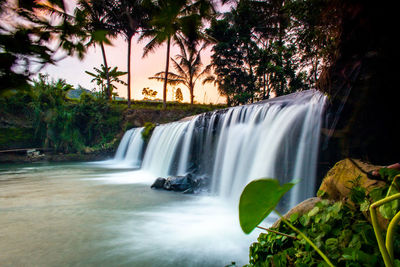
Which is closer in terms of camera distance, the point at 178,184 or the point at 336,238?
the point at 336,238

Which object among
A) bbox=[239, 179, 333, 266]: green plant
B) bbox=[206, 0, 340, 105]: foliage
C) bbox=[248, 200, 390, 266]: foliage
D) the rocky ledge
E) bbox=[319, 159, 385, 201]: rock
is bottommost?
the rocky ledge

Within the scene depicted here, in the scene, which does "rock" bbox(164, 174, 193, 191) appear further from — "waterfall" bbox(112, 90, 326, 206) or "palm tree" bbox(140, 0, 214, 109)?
"palm tree" bbox(140, 0, 214, 109)

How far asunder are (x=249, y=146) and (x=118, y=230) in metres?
3.18

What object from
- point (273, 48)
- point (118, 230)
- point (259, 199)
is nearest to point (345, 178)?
point (259, 199)

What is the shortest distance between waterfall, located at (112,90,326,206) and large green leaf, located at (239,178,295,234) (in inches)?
127

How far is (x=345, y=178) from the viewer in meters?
1.77

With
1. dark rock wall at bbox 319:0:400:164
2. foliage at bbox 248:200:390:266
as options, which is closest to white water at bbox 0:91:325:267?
dark rock wall at bbox 319:0:400:164

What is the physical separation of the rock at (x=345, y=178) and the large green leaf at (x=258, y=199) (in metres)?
1.38

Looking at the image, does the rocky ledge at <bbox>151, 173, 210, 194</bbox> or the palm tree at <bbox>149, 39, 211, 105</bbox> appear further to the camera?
the palm tree at <bbox>149, 39, 211, 105</bbox>

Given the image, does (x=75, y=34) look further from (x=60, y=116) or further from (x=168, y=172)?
(x=60, y=116)

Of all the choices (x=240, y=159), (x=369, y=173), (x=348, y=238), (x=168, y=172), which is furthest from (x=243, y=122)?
(x=348, y=238)

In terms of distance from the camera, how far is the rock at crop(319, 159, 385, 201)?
1645 mm

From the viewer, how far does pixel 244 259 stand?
2258 millimetres

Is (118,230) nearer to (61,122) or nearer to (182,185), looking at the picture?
(182,185)
